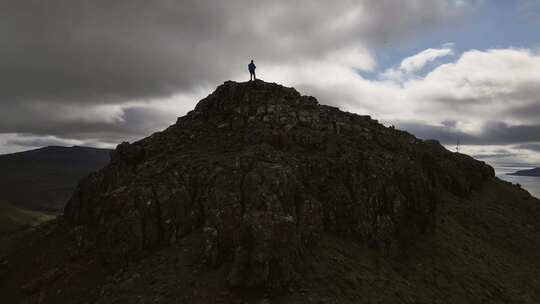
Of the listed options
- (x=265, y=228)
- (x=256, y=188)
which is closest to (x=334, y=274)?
(x=265, y=228)

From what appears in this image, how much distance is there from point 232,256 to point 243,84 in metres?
29.4

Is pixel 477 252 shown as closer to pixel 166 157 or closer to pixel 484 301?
pixel 484 301

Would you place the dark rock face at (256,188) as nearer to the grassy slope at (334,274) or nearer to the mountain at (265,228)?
the mountain at (265,228)

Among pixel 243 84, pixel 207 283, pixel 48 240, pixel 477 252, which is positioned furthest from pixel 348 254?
pixel 48 240

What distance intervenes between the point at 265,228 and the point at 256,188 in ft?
16.0

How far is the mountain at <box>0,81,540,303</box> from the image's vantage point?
24.5 meters

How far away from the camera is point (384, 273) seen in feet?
91.8

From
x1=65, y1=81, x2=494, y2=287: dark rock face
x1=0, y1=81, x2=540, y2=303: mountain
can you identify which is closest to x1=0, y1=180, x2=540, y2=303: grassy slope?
x1=0, y1=81, x2=540, y2=303: mountain

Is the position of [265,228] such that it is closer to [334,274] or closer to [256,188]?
[256,188]

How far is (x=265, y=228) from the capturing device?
82.1ft

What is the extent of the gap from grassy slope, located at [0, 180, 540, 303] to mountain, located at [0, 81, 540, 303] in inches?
5.6

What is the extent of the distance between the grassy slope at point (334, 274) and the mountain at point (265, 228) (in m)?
0.14

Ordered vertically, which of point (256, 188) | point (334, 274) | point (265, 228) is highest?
point (256, 188)

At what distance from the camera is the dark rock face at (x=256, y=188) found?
25.9 meters
